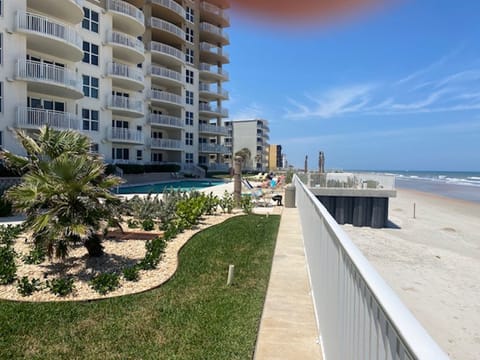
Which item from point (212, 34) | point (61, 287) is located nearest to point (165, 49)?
point (212, 34)

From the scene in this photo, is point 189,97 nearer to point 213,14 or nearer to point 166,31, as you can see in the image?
point 166,31

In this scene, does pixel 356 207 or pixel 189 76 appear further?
pixel 189 76

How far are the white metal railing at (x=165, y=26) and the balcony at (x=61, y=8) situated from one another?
14928mm

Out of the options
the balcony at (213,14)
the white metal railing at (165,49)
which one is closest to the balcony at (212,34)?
the balcony at (213,14)

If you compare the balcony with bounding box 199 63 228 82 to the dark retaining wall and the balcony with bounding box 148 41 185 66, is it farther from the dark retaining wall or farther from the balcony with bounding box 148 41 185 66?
the dark retaining wall

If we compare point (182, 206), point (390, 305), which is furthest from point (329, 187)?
point (390, 305)

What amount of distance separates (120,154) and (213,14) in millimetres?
29055

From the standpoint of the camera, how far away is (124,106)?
1315 inches

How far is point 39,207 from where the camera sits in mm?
6199

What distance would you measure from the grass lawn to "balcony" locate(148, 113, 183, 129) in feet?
120

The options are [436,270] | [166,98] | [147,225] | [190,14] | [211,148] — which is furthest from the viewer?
[211,148]

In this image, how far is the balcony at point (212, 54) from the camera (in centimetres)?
5172

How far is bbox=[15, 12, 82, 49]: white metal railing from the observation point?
22.6 metres

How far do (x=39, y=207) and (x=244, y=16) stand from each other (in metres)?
23.9
